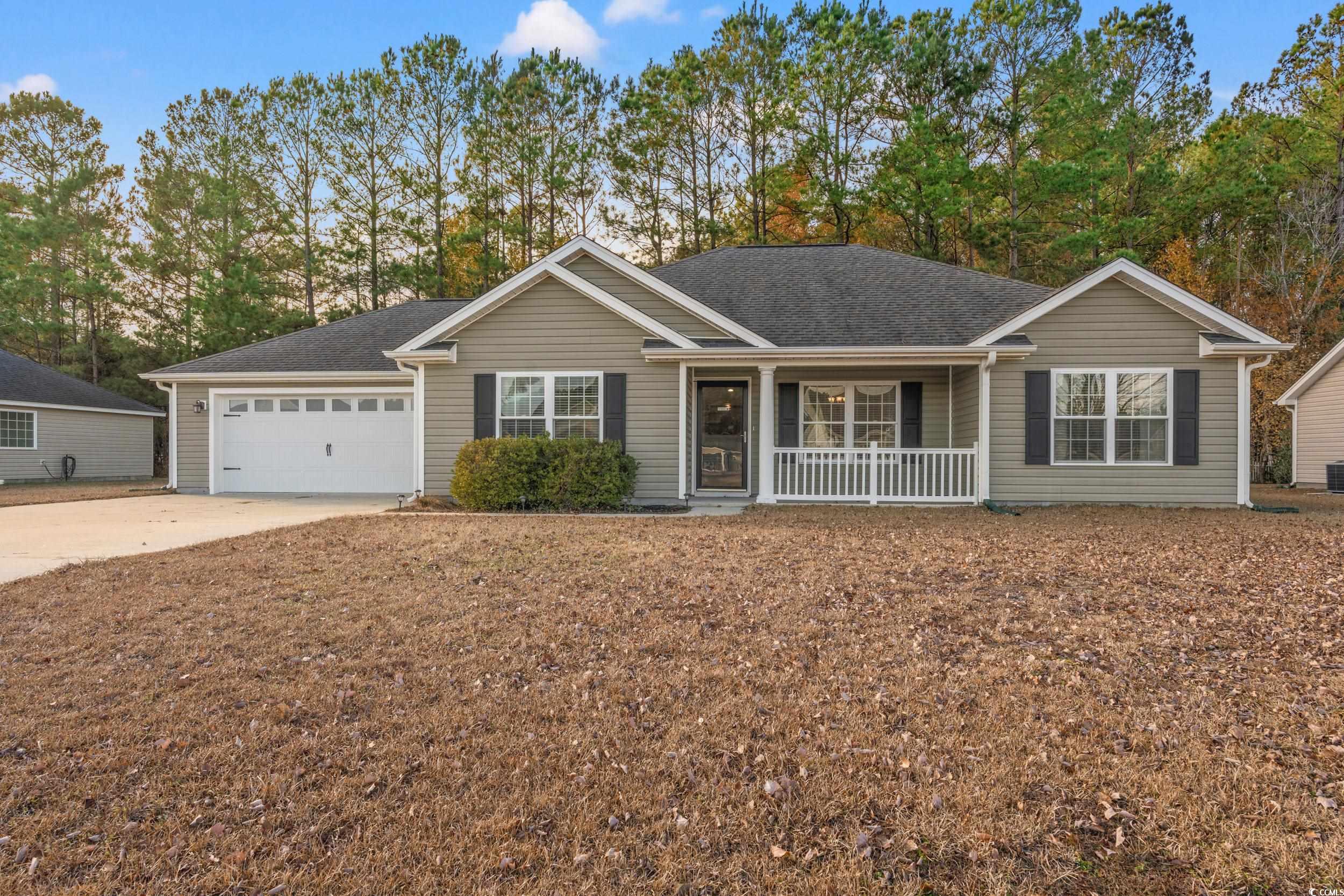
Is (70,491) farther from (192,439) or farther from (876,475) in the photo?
(876,475)

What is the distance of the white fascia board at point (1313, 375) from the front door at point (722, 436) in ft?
47.8

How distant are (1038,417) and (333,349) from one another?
13232 mm

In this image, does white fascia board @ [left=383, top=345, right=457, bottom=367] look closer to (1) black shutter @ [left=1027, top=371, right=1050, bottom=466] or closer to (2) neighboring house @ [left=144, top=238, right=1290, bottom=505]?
(2) neighboring house @ [left=144, top=238, right=1290, bottom=505]

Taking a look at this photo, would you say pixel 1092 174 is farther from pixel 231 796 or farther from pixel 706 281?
pixel 231 796

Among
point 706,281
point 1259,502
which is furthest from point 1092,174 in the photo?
point 706,281

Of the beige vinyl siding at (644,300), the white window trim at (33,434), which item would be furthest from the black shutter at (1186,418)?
the white window trim at (33,434)

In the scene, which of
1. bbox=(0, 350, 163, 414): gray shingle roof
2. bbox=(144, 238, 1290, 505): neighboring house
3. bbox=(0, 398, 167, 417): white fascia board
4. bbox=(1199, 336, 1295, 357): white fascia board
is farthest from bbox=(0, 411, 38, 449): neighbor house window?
bbox=(1199, 336, 1295, 357): white fascia board

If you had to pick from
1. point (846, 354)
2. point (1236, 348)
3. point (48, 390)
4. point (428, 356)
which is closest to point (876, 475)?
point (846, 354)

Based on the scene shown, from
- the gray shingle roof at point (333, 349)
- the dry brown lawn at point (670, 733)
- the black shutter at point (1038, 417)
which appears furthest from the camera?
the gray shingle roof at point (333, 349)

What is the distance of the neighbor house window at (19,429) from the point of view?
17078 millimetres

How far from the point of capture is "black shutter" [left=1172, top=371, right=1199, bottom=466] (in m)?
10.4

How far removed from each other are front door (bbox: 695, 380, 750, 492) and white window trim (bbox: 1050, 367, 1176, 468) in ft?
16.2

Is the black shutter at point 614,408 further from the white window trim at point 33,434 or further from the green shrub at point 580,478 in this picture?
the white window trim at point 33,434

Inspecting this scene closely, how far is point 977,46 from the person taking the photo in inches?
834
